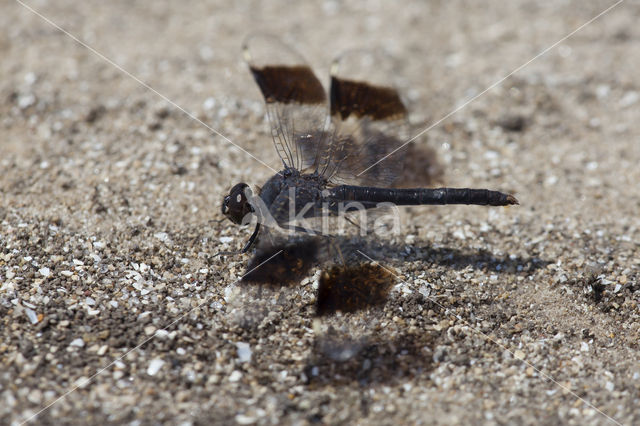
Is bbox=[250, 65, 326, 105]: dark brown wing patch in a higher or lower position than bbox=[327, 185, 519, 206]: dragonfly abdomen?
higher

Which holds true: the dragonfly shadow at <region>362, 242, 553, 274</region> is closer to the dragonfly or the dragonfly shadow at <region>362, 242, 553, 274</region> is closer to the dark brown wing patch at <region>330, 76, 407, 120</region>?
the dragonfly

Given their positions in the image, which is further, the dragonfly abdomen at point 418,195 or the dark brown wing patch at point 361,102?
the dark brown wing patch at point 361,102

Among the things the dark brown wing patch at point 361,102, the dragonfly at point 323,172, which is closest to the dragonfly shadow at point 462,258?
the dragonfly at point 323,172

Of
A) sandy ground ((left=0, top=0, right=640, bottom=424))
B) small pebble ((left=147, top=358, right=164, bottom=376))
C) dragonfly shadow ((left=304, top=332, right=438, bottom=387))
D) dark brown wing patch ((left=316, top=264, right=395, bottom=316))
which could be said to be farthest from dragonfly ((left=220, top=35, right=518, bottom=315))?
small pebble ((left=147, top=358, right=164, bottom=376))

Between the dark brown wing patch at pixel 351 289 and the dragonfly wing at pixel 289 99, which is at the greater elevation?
the dragonfly wing at pixel 289 99

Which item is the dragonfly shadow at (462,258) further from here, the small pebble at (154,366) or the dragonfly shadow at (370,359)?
the small pebble at (154,366)

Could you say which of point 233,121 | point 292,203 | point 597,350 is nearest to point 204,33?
point 233,121

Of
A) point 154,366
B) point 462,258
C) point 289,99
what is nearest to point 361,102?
point 289,99

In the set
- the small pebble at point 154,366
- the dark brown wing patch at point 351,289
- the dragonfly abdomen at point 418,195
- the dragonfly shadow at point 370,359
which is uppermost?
the dragonfly abdomen at point 418,195
